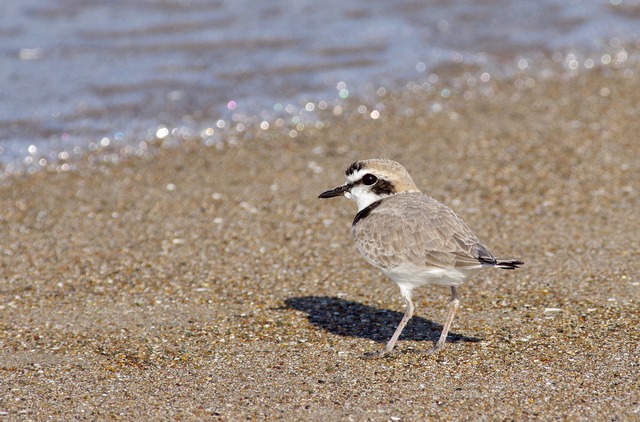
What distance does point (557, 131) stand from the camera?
9.65 meters

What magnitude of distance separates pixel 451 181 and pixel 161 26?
Answer: 739 cm

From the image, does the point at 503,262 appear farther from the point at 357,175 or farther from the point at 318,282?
the point at 318,282

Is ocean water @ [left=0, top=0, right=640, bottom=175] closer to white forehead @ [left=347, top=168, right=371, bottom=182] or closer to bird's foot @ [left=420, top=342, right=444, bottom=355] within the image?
white forehead @ [left=347, top=168, right=371, bottom=182]

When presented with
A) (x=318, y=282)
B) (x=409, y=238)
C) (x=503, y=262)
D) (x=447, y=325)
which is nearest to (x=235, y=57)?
(x=318, y=282)

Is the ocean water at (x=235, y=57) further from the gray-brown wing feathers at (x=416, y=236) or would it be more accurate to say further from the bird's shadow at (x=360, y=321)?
the gray-brown wing feathers at (x=416, y=236)

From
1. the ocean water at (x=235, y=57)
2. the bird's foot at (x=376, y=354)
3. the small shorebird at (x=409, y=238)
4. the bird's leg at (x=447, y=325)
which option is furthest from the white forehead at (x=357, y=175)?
the ocean water at (x=235, y=57)

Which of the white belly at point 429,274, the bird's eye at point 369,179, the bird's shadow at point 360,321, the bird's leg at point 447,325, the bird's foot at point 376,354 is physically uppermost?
the bird's eye at point 369,179

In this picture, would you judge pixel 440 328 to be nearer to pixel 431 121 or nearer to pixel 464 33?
pixel 431 121

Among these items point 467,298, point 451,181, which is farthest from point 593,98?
point 467,298

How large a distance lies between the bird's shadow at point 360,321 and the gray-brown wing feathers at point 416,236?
0.65 m

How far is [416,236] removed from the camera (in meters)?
5.42

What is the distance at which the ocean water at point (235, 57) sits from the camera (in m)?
10.6

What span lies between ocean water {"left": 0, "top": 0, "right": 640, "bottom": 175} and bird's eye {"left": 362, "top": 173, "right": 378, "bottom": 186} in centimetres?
449

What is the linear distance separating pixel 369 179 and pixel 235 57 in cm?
756
